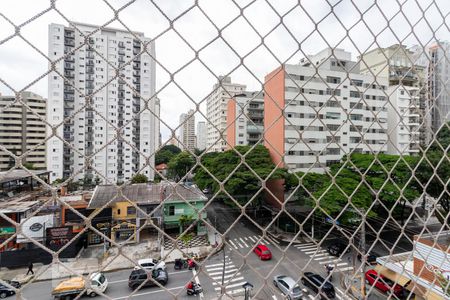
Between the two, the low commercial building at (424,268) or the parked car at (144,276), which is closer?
the parked car at (144,276)

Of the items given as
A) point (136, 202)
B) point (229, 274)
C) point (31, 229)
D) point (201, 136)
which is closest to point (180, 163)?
point (136, 202)

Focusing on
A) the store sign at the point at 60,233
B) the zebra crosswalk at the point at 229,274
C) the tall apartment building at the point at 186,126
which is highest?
the tall apartment building at the point at 186,126

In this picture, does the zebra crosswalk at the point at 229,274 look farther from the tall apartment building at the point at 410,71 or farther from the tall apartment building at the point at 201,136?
the tall apartment building at the point at 201,136

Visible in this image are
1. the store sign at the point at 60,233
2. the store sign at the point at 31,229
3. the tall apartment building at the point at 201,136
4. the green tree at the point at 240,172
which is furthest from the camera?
the tall apartment building at the point at 201,136

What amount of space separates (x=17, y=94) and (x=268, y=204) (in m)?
7.25

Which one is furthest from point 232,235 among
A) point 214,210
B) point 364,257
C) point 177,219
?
point 364,257

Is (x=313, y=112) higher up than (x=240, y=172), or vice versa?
(x=313, y=112)

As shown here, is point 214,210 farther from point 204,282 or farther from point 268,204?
point 204,282

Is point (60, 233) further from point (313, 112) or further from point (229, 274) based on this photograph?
point (313, 112)

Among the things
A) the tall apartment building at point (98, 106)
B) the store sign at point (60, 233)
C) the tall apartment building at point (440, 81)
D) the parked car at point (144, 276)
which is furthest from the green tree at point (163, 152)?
the store sign at point (60, 233)

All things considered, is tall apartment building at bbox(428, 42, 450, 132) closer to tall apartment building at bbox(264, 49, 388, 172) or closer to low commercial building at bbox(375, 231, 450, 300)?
tall apartment building at bbox(264, 49, 388, 172)

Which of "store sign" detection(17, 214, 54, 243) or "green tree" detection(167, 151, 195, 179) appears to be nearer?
"store sign" detection(17, 214, 54, 243)

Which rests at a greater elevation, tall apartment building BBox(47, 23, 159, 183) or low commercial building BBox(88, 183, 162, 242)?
tall apartment building BBox(47, 23, 159, 183)

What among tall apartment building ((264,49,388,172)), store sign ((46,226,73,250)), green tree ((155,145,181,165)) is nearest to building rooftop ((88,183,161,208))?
green tree ((155,145,181,165))
